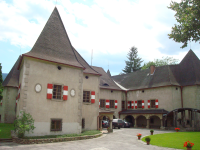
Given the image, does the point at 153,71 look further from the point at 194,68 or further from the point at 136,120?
the point at 136,120

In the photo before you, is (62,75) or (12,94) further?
(12,94)

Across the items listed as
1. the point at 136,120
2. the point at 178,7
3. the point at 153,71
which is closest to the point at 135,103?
the point at 136,120

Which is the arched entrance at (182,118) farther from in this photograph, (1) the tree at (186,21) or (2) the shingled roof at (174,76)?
(1) the tree at (186,21)

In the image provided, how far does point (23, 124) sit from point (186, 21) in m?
12.5

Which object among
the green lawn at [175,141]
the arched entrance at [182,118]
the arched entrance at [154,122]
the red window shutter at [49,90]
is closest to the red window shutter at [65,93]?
the red window shutter at [49,90]

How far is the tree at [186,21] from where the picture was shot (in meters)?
12.7

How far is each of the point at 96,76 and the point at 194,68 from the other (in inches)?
592

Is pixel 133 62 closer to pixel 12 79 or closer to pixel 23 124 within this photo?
pixel 12 79

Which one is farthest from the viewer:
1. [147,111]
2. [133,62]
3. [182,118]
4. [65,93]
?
[133,62]

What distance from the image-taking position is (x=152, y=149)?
11008 mm

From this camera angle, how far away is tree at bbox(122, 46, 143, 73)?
55.1m

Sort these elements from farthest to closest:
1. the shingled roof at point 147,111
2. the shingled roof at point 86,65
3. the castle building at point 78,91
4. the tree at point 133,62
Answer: the tree at point 133,62
the shingled roof at point 147,111
the shingled roof at point 86,65
the castle building at point 78,91

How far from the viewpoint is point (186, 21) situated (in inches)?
512

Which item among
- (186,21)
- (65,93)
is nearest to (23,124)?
(65,93)
